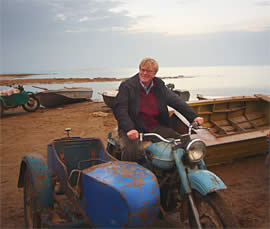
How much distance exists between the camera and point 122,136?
2.92m

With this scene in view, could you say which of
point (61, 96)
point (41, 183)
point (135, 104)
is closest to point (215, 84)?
point (61, 96)

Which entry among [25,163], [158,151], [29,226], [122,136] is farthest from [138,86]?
[29,226]

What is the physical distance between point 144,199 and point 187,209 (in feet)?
1.82

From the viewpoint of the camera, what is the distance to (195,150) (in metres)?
2.31

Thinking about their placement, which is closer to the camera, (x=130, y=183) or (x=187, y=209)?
(x=130, y=183)

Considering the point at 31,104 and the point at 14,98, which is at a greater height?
the point at 14,98

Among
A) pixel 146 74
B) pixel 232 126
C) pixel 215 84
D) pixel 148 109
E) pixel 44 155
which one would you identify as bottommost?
pixel 44 155

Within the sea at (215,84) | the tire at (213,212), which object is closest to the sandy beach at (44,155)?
the tire at (213,212)

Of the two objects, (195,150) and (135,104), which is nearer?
(195,150)

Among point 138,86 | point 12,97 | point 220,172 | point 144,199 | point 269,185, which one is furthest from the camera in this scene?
point 12,97

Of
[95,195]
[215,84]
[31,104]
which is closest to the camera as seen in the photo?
[95,195]

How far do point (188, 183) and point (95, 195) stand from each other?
77 centimetres

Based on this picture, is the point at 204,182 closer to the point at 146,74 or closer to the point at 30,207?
the point at 146,74

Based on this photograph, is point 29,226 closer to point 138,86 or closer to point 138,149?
point 138,149
